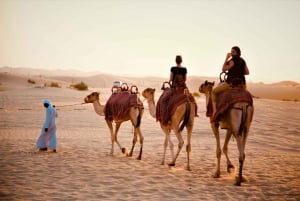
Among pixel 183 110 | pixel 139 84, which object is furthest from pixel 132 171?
pixel 139 84

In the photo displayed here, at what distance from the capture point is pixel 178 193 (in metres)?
7.49

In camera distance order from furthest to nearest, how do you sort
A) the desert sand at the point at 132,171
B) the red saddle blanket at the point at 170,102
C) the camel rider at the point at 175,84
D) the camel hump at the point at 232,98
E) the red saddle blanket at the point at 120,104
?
the red saddle blanket at the point at 120,104 → the camel rider at the point at 175,84 → the red saddle blanket at the point at 170,102 → the camel hump at the point at 232,98 → the desert sand at the point at 132,171

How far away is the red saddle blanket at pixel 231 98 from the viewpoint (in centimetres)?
823

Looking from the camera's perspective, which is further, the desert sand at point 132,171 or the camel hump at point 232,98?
the camel hump at point 232,98

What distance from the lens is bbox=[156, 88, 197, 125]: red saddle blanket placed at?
9750mm

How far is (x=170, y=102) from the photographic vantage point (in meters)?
9.92

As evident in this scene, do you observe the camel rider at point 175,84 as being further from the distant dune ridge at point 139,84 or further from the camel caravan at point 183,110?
the distant dune ridge at point 139,84

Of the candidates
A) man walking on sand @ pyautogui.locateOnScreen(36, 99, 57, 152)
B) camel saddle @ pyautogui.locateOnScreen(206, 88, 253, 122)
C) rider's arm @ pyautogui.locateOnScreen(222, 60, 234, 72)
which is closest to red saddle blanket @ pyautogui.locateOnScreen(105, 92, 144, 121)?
man walking on sand @ pyautogui.locateOnScreen(36, 99, 57, 152)

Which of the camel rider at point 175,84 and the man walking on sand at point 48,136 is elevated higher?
the camel rider at point 175,84

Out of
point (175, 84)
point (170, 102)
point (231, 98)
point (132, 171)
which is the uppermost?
point (175, 84)

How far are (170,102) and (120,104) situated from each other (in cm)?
210

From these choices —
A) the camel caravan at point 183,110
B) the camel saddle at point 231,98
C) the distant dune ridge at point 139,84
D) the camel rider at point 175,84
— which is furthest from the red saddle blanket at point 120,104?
the distant dune ridge at point 139,84

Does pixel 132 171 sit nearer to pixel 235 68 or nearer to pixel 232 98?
pixel 232 98

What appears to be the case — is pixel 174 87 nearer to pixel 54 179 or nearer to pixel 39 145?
pixel 54 179
